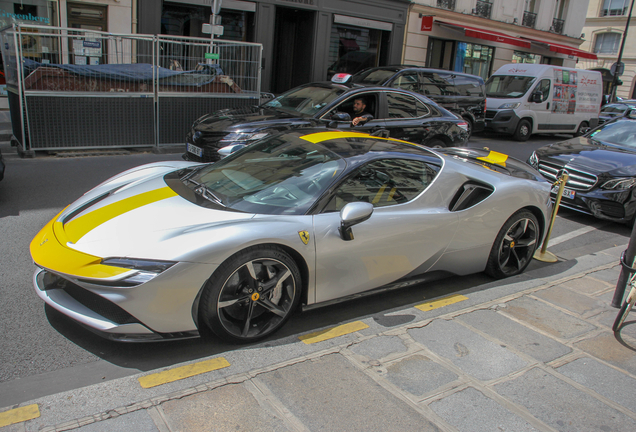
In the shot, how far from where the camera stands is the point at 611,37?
44.0 m

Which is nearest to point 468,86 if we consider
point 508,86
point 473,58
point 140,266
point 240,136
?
point 508,86

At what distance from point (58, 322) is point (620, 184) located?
6816 millimetres

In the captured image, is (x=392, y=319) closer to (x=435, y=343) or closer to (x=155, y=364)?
(x=435, y=343)

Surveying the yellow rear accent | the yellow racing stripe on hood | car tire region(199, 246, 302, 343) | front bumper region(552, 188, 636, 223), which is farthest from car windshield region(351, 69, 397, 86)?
car tire region(199, 246, 302, 343)

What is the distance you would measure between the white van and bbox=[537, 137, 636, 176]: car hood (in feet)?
22.5

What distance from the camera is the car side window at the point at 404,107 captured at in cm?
808

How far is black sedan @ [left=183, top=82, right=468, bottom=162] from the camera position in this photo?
7098mm

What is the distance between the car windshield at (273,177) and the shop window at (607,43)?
48.8 metres

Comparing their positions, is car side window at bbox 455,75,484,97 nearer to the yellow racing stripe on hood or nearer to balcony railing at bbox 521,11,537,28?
the yellow racing stripe on hood

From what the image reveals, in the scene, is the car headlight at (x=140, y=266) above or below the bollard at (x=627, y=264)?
above

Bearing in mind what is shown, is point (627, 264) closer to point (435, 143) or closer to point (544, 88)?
point (435, 143)

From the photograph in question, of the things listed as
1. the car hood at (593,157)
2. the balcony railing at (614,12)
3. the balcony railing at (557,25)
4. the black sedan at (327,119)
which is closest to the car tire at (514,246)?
the car hood at (593,157)

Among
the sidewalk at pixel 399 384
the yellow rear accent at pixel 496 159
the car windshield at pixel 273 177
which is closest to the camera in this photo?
the sidewalk at pixel 399 384

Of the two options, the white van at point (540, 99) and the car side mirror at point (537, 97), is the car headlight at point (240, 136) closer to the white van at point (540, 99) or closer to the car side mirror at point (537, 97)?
the white van at point (540, 99)
